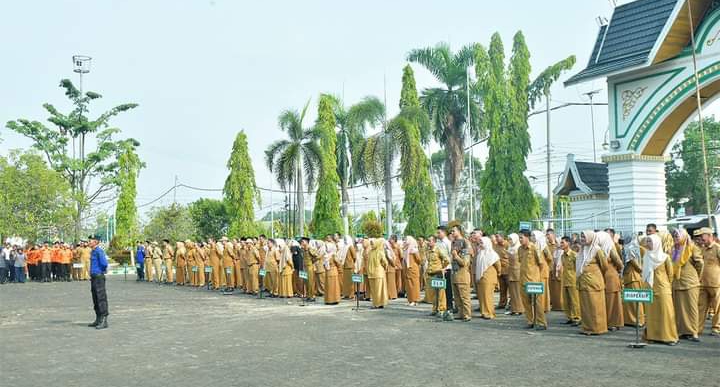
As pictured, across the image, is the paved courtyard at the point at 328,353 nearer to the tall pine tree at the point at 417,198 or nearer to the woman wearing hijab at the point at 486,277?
the woman wearing hijab at the point at 486,277

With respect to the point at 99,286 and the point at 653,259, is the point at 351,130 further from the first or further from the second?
the point at 653,259

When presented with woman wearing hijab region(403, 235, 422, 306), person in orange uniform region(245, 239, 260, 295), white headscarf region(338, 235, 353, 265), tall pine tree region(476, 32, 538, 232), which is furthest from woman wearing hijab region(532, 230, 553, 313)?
tall pine tree region(476, 32, 538, 232)

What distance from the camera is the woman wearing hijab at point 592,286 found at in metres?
12.5

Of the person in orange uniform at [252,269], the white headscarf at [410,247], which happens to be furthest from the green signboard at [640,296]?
the person in orange uniform at [252,269]

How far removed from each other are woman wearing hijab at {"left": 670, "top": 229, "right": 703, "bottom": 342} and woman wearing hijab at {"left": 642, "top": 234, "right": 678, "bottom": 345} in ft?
0.98

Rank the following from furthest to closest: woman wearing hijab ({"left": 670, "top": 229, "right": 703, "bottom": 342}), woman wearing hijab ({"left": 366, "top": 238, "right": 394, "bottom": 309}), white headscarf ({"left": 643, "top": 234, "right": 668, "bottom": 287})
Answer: woman wearing hijab ({"left": 366, "top": 238, "right": 394, "bottom": 309})
woman wearing hijab ({"left": 670, "top": 229, "right": 703, "bottom": 342})
white headscarf ({"left": 643, "top": 234, "right": 668, "bottom": 287})

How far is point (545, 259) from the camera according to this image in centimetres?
1540

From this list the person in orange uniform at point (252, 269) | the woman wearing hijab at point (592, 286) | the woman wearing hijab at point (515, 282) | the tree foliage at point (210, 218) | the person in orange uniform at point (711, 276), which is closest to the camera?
the person in orange uniform at point (711, 276)

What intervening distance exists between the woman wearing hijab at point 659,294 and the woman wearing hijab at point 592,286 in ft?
3.27

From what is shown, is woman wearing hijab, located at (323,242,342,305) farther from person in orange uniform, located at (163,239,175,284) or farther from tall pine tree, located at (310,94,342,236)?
tall pine tree, located at (310,94,342,236)

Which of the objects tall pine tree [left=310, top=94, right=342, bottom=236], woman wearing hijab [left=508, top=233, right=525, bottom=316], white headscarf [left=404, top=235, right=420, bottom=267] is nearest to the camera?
woman wearing hijab [left=508, top=233, right=525, bottom=316]

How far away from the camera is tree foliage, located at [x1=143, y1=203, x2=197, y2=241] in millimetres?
50938

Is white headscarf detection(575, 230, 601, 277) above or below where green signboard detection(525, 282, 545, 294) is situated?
above

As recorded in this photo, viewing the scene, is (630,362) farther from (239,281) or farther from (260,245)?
(239,281)
